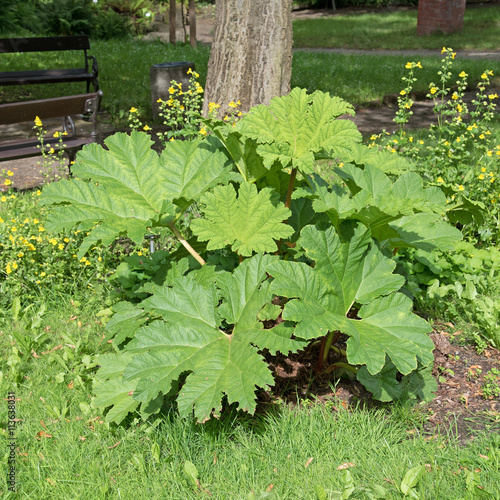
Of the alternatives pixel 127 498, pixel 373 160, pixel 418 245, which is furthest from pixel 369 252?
pixel 127 498

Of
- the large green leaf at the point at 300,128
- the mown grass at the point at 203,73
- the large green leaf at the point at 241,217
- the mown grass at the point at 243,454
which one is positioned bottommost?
the mown grass at the point at 243,454

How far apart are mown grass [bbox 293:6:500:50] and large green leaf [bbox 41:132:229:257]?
13971 mm

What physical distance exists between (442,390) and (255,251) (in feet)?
4.08

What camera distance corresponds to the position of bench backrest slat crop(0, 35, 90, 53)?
872cm

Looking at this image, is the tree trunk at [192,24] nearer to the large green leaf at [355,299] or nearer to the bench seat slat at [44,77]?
the bench seat slat at [44,77]

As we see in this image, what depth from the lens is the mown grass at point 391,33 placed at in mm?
15469

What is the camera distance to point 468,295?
336cm

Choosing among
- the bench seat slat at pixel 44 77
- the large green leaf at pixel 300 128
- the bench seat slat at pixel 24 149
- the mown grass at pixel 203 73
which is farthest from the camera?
the mown grass at pixel 203 73

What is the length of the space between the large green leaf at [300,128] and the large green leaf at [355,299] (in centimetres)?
39

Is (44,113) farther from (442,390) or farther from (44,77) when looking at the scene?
(44,77)

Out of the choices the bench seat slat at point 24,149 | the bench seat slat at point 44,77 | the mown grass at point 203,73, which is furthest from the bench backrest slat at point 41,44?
the bench seat slat at point 24,149

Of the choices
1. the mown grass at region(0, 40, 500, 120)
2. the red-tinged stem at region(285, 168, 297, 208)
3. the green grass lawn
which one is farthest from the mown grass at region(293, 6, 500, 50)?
the green grass lawn

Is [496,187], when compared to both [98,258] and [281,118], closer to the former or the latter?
[281,118]

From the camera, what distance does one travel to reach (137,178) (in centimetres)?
291
